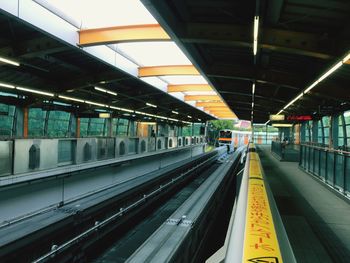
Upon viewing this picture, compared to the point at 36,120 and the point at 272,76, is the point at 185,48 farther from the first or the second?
the point at 36,120

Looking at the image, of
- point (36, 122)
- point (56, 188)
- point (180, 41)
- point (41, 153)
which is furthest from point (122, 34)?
point (36, 122)

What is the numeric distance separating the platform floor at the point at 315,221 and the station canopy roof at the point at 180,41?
138 inches

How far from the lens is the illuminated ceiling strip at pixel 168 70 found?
42.7 feet

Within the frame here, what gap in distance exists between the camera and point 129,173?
14.9 meters

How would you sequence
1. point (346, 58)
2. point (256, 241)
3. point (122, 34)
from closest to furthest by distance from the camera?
point (256, 241) < point (346, 58) < point (122, 34)

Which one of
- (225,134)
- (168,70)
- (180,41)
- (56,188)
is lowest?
(56,188)

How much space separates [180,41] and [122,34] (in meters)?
2.31

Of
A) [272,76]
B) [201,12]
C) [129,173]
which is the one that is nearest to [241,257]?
[201,12]

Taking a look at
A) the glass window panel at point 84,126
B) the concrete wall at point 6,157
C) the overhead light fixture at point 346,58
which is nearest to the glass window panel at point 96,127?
the glass window panel at point 84,126

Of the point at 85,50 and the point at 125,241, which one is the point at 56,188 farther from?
the point at 85,50

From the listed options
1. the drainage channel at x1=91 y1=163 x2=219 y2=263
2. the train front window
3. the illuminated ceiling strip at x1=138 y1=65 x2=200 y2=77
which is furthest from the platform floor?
the train front window

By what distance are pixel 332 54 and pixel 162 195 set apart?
27.3 ft

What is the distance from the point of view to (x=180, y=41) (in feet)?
23.4

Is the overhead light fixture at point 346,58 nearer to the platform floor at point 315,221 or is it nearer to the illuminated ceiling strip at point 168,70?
the platform floor at point 315,221
